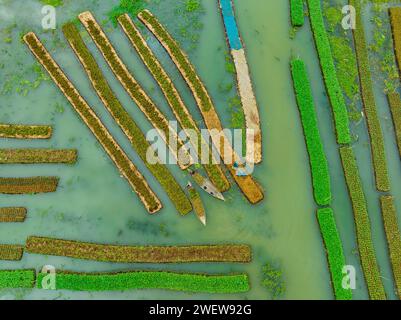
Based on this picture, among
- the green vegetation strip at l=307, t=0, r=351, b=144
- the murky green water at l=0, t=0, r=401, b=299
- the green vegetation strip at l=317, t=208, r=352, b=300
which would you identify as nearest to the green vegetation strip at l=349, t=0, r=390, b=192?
the murky green water at l=0, t=0, r=401, b=299

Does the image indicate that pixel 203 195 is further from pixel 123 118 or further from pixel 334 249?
pixel 334 249

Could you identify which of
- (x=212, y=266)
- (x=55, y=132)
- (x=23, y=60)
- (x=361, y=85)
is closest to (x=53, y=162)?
(x=55, y=132)

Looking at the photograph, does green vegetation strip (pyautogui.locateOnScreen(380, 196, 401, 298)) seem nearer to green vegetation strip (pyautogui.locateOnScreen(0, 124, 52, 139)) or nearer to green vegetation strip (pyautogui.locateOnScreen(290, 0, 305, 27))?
green vegetation strip (pyautogui.locateOnScreen(290, 0, 305, 27))

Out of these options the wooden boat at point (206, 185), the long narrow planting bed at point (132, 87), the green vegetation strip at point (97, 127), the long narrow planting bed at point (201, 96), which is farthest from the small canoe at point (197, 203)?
the long narrow planting bed at point (201, 96)

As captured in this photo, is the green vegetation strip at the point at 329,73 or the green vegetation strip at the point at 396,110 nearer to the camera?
the green vegetation strip at the point at 329,73

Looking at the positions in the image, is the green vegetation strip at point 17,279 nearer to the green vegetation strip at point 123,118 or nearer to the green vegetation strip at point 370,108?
the green vegetation strip at point 123,118
